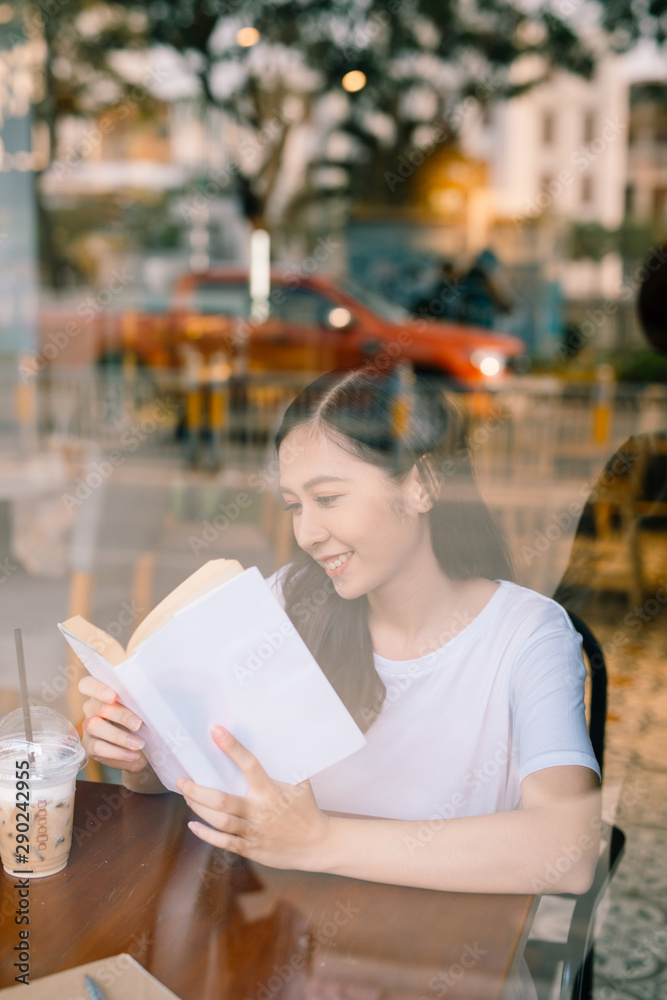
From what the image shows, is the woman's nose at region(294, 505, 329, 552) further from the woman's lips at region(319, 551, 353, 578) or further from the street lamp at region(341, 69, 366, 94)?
the street lamp at region(341, 69, 366, 94)

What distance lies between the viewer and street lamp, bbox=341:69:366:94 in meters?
8.32

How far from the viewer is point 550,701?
111 centimetres

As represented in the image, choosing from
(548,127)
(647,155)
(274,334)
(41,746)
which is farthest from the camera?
(647,155)

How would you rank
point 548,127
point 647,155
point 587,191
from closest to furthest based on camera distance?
point 548,127, point 647,155, point 587,191

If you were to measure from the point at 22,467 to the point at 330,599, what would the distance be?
8.64 ft

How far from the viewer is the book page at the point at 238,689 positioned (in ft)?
3.01

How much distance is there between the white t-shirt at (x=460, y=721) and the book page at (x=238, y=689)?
0.28 m

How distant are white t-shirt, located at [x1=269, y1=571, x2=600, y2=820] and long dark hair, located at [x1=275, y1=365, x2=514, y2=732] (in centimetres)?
4

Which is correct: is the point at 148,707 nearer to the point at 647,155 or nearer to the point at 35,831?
the point at 35,831

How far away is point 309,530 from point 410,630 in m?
0.19

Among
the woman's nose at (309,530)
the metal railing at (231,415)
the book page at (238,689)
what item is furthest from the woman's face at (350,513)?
the metal railing at (231,415)

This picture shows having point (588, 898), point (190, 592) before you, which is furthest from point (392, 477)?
point (588, 898)

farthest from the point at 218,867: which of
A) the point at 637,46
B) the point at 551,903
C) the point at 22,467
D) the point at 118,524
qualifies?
the point at 637,46

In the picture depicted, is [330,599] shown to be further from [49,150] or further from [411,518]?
[49,150]
